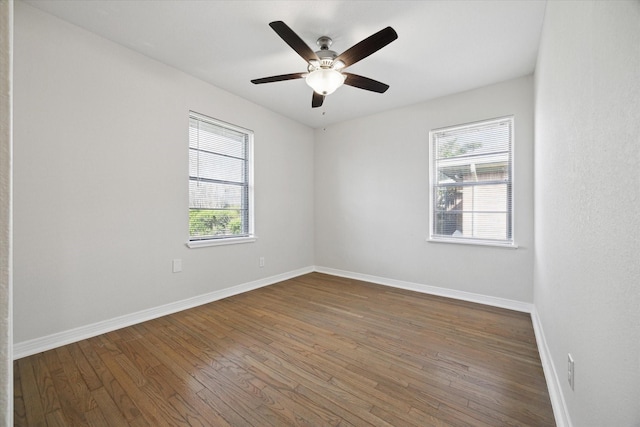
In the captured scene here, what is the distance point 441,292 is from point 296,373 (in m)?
2.43

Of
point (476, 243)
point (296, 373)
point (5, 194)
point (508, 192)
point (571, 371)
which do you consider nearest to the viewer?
point (5, 194)

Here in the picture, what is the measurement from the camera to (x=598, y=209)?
3.13 feet

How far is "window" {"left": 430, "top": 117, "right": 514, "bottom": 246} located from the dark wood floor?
1.01m

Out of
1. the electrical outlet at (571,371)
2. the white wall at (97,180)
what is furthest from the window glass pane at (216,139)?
the electrical outlet at (571,371)

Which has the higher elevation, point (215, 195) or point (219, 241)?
point (215, 195)

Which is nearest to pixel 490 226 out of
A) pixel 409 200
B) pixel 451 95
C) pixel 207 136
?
pixel 409 200

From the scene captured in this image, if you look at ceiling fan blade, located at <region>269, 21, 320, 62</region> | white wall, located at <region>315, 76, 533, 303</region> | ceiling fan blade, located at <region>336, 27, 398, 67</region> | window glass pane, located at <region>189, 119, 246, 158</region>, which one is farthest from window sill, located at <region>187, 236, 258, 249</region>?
ceiling fan blade, located at <region>336, 27, 398, 67</region>

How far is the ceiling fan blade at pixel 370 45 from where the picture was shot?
177cm

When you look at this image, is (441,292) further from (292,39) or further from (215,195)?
(292,39)

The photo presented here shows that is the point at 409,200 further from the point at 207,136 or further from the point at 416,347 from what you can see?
the point at 207,136

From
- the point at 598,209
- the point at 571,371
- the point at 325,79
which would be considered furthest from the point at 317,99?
the point at 571,371

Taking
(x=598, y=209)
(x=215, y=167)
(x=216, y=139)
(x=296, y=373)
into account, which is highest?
(x=216, y=139)

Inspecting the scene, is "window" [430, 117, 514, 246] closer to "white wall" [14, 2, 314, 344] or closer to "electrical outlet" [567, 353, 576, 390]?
"electrical outlet" [567, 353, 576, 390]

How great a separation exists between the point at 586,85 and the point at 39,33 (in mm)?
3518
